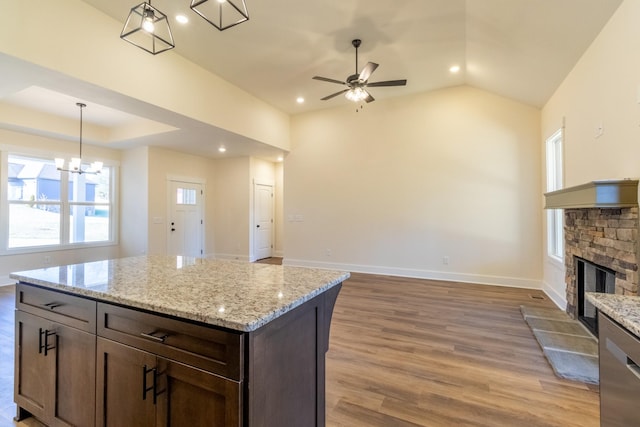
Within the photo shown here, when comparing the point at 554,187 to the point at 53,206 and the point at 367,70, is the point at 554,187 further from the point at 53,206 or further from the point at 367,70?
the point at 53,206

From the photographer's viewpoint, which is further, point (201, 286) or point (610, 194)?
point (610, 194)

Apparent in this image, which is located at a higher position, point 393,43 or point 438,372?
point 393,43

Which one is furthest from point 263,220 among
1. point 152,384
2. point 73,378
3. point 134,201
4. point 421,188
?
point 152,384

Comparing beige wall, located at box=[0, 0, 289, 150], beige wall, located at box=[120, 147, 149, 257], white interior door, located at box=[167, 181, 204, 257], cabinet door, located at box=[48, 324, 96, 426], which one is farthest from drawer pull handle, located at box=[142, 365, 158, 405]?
white interior door, located at box=[167, 181, 204, 257]

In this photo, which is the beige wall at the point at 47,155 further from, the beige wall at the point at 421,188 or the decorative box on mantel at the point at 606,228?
the decorative box on mantel at the point at 606,228

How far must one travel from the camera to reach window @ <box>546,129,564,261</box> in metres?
4.27

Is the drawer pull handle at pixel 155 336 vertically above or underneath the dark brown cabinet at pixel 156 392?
above

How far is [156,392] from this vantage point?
122cm

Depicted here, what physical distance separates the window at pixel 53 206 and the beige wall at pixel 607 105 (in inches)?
325

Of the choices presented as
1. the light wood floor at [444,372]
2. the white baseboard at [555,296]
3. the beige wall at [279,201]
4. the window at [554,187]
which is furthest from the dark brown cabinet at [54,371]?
the beige wall at [279,201]

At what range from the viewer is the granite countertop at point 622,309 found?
3.31 feet

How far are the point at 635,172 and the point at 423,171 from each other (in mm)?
3411

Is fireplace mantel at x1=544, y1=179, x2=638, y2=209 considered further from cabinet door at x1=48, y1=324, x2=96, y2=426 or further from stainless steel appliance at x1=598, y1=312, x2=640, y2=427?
cabinet door at x1=48, y1=324, x2=96, y2=426

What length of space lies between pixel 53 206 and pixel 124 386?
6.29 metres
